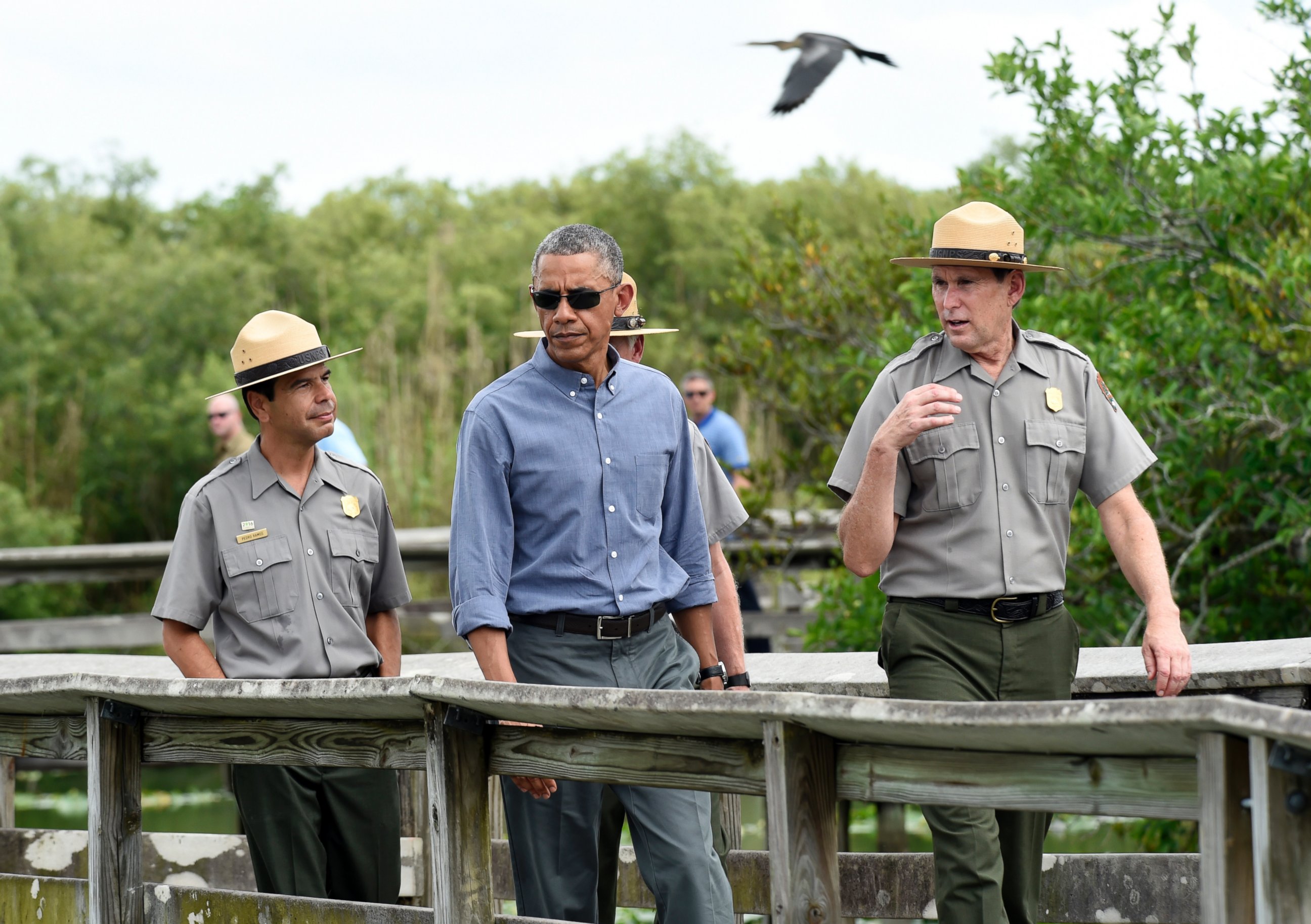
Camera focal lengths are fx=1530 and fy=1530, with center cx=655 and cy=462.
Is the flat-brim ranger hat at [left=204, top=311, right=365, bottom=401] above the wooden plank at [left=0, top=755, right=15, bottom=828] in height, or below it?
above

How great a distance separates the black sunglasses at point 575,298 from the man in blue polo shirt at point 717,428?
5003 mm

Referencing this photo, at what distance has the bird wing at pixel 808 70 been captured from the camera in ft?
22.5

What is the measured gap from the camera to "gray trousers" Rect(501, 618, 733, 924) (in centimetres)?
321

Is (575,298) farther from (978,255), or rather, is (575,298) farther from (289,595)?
(289,595)

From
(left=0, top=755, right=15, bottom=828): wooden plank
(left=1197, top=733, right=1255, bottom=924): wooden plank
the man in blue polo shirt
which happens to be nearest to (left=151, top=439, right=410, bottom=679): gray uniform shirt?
(left=0, top=755, right=15, bottom=828): wooden plank

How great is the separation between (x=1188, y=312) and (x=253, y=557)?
4.38 metres

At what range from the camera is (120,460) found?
19.4m

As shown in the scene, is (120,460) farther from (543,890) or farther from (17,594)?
(543,890)

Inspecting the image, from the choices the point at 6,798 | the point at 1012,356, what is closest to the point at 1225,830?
the point at 1012,356

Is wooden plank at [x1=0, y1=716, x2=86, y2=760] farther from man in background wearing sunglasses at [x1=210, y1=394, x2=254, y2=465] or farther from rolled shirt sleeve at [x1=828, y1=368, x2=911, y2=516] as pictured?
man in background wearing sunglasses at [x1=210, y1=394, x2=254, y2=465]

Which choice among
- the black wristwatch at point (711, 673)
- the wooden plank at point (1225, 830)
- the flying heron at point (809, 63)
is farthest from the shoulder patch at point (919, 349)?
the flying heron at point (809, 63)

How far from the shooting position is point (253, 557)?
373cm

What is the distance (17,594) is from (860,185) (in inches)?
735

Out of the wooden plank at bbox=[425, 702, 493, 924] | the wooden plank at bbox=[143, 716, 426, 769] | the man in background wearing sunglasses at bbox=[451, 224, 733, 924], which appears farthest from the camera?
the man in background wearing sunglasses at bbox=[451, 224, 733, 924]
